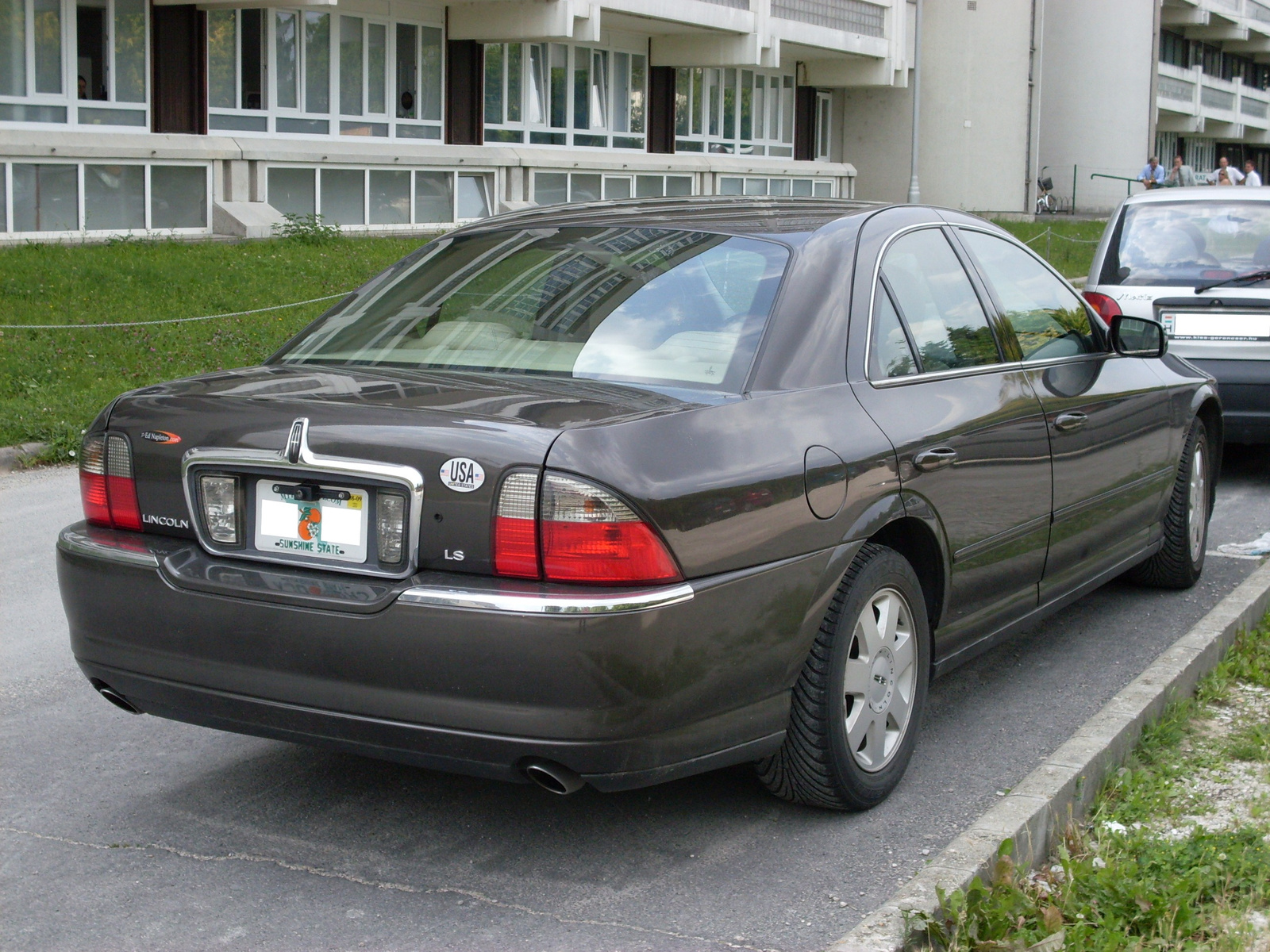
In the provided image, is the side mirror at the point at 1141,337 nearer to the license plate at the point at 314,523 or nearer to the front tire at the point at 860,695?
the front tire at the point at 860,695

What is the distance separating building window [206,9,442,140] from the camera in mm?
23672

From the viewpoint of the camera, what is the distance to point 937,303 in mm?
4711

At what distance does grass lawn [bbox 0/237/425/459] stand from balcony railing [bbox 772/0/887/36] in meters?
17.1

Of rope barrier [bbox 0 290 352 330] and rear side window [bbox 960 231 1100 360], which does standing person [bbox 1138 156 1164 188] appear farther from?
rear side window [bbox 960 231 1100 360]

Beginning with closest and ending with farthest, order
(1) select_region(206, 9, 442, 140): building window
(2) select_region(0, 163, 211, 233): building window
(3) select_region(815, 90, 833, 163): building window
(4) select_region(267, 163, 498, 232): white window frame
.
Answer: (2) select_region(0, 163, 211, 233): building window < (1) select_region(206, 9, 442, 140): building window < (4) select_region(267, 163, 498, 232): white window frame < (3) select_region(815, 90, 833, 163): building window

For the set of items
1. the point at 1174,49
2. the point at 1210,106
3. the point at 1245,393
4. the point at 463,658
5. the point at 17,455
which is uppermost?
the point at 1174,49

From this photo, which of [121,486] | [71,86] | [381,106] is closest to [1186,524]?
[121,486]

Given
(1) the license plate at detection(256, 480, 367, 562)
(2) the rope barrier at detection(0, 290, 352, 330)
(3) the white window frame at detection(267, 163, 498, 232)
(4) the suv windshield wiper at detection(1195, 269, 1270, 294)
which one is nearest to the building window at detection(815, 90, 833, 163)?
(3) the white window frame at detection(267, 163, 498, 232)

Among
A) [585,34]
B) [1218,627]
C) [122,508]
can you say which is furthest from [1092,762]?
[585,34]

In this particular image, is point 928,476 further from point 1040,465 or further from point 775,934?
point 775,934

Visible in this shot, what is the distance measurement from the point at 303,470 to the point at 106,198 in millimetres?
18891

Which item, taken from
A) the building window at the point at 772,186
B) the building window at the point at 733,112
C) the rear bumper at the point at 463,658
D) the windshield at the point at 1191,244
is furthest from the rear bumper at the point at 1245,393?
the building window at the point at 733,112

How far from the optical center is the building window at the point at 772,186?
3456 centimetres

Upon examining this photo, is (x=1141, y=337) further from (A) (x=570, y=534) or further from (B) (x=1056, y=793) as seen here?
(A) (x=570, y=534)
